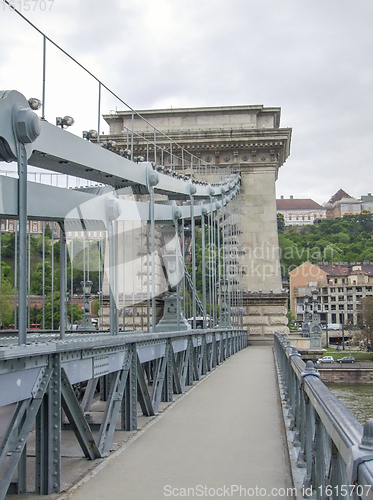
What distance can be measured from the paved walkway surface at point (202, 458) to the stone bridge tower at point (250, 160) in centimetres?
2133

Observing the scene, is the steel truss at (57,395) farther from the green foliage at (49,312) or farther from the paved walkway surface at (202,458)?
the green foliage at (49,312)

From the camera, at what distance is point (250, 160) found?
3219 cm

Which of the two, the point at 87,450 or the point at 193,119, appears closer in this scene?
the point at 87,450

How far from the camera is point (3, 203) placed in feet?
16.3

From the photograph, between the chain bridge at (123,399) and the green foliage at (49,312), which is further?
the green foliage at (49,312)

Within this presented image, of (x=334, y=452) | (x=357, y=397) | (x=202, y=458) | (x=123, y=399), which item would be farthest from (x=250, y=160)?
(x=334, y=452)

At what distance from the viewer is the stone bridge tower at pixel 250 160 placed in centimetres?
3022

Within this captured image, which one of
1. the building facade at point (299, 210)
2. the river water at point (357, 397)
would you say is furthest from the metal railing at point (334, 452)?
the building facade at point (299, 210)

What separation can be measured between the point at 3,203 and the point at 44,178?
14.0ft

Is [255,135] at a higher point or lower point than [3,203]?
higher

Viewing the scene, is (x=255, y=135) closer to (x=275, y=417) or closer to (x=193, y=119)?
(x=193, y=119)

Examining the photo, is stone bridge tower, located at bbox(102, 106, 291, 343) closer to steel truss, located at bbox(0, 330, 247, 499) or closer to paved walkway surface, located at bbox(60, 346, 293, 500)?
paved walkway surface, located at bbox(60, 346, 293, 500)

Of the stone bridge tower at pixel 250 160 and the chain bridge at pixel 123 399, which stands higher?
the stone bridge tower at pixel 250 160

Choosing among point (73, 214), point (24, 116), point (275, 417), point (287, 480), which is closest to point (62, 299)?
point (73, 214)
